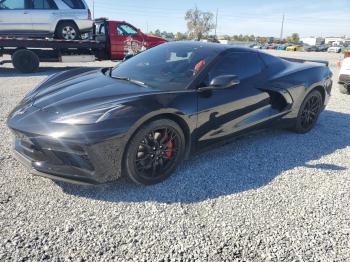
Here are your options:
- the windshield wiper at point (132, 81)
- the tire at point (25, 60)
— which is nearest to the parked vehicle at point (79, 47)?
the tire at point (25, 60)

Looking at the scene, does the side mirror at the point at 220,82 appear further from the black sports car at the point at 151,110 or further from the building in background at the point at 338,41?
the building in background at the point at 338,41

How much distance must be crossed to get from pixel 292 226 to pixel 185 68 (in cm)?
199

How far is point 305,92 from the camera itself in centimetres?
462

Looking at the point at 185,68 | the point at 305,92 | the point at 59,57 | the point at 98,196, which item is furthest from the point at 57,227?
the point at 59,57

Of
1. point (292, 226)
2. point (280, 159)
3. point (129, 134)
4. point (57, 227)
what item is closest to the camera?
point (57, 227)

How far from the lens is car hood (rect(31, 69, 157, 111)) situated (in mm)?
2967

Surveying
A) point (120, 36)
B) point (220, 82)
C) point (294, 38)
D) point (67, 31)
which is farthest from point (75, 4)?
point (294, 38)

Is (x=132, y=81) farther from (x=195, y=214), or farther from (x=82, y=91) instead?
(x=195, y=214)

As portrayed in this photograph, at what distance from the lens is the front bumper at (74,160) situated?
267 cm

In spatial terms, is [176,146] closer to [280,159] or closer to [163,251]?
[163,251]

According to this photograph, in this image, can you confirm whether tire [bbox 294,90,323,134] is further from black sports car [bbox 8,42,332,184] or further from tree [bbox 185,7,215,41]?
tree [bbox 185,7,215,41]

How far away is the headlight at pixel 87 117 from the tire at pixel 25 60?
875 cm

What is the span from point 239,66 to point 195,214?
2029mm

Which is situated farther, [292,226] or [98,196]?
[98,196]
